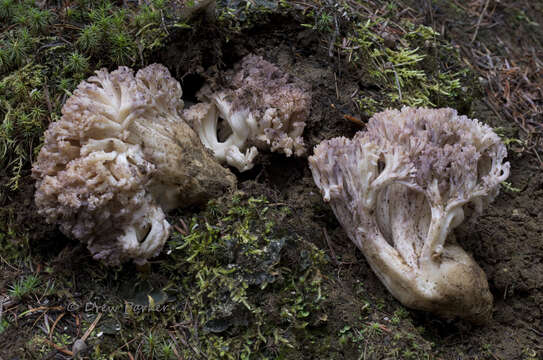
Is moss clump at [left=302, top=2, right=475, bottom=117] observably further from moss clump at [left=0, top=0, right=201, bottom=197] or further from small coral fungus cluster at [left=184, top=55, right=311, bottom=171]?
moss clump at [left=0, top=0, right=201, bottom=197]

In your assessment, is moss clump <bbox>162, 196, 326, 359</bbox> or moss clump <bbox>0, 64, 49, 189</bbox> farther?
moss clump <bbox>0, 64, 49, 189</bbox>

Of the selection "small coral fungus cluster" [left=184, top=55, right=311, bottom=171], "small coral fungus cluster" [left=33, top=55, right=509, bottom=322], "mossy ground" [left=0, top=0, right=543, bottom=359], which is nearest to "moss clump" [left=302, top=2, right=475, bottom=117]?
"mossy ground" [left=0, top=0, right=543, bottom=359]

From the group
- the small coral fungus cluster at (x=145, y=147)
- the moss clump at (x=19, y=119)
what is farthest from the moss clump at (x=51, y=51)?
the small coral fungus cluster at (x=145, y=147)

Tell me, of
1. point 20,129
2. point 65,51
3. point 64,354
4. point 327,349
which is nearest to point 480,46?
point 327,349

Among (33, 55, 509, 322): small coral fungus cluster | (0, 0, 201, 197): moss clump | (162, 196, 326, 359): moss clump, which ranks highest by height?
(0, 0, 201, 197): moss clump

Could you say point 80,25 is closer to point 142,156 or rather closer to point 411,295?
point 142,156

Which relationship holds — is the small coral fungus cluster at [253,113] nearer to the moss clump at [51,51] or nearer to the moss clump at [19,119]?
the moss clump at [51,51]
